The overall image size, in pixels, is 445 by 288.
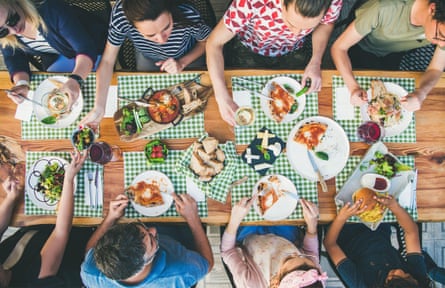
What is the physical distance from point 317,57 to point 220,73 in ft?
1.82

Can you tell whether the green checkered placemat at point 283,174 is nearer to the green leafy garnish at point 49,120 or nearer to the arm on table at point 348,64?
the arm on table at point 348,64

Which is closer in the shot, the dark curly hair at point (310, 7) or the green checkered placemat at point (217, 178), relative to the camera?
the dark curly hair at point (310, 7)

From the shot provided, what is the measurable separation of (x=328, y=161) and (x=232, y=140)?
531 millimetres

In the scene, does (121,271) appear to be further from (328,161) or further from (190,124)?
(328,161)

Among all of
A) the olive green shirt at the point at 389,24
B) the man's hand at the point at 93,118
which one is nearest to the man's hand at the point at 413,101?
the olive green shirt at the point at 389,24

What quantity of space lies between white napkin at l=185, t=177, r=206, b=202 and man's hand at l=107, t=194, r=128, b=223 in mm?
329

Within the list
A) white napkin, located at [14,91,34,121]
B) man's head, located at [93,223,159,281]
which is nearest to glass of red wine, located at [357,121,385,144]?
man's head, located at [93,223,159,281]

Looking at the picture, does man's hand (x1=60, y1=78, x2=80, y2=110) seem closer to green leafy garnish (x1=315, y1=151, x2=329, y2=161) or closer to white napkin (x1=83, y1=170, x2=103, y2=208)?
white napkin (x1=83, y1=170, x2=103, y2=208)

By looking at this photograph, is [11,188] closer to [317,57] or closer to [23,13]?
[23,13]

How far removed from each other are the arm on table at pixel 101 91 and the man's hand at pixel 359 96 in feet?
4.31

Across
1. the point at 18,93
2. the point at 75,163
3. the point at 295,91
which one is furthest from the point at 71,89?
the point at 295,91

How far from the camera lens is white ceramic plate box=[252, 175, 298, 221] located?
6.14ft

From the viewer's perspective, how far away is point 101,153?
185cm

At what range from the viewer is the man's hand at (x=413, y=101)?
187 cm
